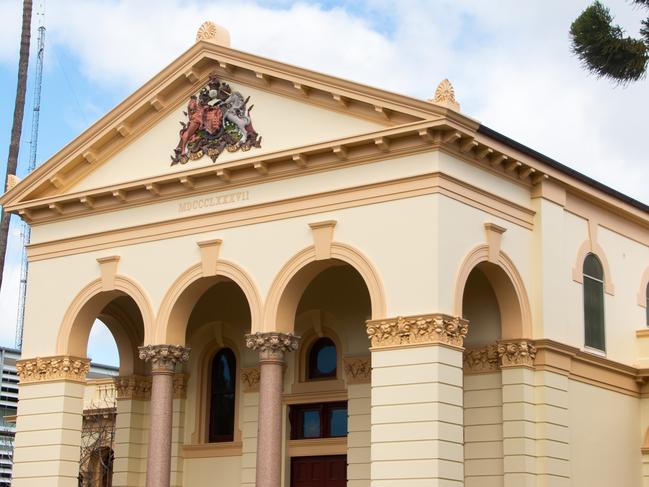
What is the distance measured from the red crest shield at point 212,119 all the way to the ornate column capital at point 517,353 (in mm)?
7541

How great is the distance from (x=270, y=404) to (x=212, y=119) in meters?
6.43

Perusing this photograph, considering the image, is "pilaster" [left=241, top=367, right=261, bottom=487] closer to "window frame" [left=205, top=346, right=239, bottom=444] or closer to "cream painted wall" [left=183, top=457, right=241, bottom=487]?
"cream painted wall" [left=183, top=457, right=241, bottom=487]

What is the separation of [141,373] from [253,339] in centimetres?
719

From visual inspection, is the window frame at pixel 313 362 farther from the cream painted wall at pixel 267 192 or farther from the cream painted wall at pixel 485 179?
the cream painted wall at pixel 485 179

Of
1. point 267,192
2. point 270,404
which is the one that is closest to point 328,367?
point 270,404

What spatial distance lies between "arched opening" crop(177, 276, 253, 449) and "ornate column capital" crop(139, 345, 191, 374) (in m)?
3.47

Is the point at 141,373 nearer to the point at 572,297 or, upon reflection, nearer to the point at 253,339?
the point at 253,339

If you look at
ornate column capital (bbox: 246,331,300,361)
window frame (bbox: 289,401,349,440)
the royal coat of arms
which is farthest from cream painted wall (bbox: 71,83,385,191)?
window frame (bbox: 289,401,349,440)

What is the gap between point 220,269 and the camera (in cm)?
2719

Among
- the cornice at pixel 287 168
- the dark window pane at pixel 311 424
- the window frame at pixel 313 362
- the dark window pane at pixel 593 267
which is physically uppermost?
the cornice at pixel 287 168

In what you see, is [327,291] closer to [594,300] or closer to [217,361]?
[217,361]

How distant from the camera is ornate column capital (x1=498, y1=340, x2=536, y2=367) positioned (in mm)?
26188

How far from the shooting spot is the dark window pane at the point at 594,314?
2877 cm

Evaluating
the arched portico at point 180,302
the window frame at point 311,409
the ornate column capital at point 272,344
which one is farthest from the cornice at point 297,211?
the window frame at point 311,409
